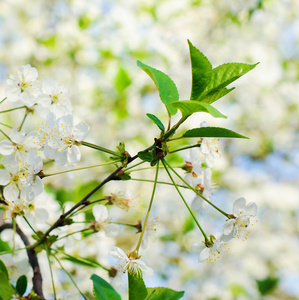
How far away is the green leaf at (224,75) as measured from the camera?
0.74m

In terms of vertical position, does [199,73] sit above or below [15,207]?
above

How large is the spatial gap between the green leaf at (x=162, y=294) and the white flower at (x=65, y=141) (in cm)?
31

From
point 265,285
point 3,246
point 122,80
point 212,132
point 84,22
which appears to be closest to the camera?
point 212,132

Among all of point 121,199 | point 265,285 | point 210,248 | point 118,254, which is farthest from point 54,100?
point 265,285

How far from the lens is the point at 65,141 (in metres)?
0.78

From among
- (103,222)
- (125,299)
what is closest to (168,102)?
(103,222)

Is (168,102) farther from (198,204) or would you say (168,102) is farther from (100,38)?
(100,38)

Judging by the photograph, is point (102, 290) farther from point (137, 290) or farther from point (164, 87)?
point (164, 87)

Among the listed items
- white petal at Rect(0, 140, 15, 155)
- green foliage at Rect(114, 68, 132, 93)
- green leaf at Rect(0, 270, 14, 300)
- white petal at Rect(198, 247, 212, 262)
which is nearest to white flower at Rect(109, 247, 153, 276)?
white petal at Rect(198, 247, 212, 262)

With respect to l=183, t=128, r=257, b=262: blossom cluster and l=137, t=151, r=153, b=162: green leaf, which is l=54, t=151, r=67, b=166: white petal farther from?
l=183, t=128, r=257, b=262: blossom cluster

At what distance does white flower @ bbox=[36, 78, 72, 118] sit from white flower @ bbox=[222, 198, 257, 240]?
→ 421mm

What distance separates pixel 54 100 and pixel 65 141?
0.54 ft

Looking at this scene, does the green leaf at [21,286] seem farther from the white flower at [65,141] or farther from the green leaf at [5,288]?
the white flower at [65,141]

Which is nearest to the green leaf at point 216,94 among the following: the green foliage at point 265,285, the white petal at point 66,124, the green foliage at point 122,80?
the white petal at point 66,124
